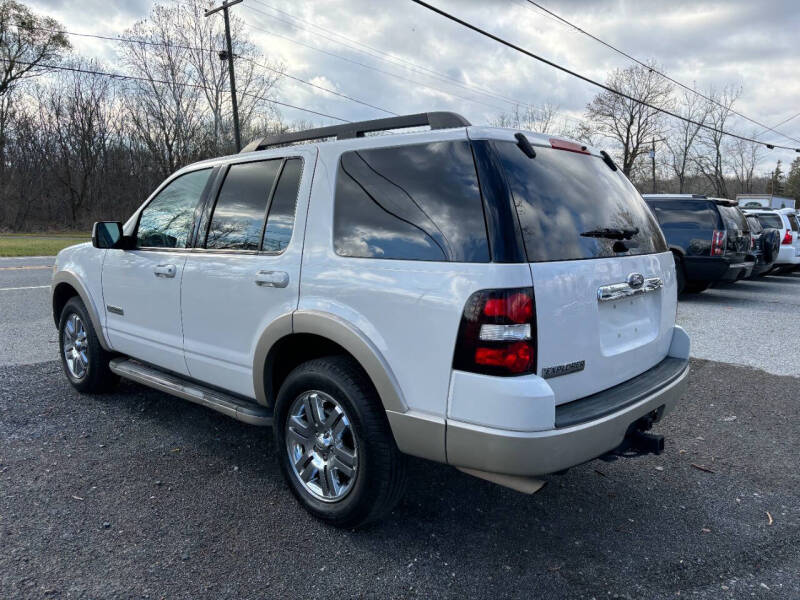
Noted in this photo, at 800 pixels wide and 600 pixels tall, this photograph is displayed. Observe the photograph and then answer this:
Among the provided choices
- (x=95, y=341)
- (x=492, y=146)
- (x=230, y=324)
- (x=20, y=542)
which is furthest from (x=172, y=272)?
(x=492, y=146)

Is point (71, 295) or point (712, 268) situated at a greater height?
point (71, 295)

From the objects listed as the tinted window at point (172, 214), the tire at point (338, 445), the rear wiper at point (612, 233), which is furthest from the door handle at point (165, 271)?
the rear wiper at point (612, 233)

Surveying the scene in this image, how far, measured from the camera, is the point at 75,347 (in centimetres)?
488

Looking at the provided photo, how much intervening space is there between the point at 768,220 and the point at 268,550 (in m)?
17.3

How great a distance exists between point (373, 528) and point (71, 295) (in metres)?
3.73

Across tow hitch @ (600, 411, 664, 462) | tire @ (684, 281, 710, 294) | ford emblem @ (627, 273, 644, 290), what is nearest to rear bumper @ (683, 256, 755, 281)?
tire @ (684, 281, 710, 294)

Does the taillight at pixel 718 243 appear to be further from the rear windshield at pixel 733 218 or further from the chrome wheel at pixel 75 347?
the chrome wheel at pixel 75 347

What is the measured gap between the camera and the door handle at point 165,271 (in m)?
3.73

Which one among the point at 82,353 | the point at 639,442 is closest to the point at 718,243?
the point at 639,442

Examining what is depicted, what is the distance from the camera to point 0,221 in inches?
1366

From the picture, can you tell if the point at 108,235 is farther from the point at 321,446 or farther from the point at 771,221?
the point at 771,221

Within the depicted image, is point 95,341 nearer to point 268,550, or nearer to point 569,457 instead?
point 268,550

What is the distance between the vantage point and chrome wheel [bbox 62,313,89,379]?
477cm

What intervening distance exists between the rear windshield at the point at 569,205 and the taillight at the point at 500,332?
0.22 metres
